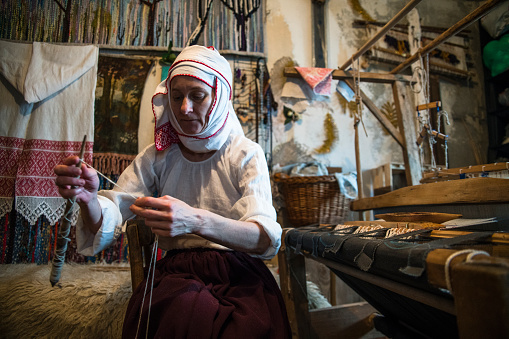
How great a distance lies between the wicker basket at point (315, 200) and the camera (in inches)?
96.7

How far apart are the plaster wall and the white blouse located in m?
1.77

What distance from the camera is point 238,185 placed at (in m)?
1.27

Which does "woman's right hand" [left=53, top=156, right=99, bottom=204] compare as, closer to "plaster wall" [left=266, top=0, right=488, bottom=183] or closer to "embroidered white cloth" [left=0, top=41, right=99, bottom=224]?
"embroidered white cloth" [left=0, top=41, right=99, bottom=224]

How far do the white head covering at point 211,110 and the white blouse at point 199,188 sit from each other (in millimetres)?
65

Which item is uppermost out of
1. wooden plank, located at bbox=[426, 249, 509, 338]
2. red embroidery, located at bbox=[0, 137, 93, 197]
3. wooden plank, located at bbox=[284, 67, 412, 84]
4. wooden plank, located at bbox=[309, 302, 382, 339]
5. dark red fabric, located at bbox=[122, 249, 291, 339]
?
wooden plank, located at bbox=[284, 67, 412, 84]

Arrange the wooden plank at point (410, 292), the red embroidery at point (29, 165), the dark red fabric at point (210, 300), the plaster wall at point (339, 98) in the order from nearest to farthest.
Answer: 1. the wooden plank at point (410, 292)
2. the dark red fabric at point (210, 300)
3. the red embroidery at point (29, 165)
4. the plaster wall at point (339, 98)

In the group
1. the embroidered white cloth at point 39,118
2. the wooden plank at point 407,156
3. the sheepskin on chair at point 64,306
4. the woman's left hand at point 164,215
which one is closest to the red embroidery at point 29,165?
the embroidered white cloth at point 39,118

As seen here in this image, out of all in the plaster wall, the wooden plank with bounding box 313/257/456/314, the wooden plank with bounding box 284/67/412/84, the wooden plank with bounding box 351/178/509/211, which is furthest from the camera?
the plaster wall

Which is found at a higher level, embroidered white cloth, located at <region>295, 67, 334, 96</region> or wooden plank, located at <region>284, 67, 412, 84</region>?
embroidered white cloth, located at <region>295, 67, 334, 96</region>

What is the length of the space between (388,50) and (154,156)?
3104mm

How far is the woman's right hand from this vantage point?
94cm

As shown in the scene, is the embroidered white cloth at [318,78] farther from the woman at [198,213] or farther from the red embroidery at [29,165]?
the red embroidery at [29,165]

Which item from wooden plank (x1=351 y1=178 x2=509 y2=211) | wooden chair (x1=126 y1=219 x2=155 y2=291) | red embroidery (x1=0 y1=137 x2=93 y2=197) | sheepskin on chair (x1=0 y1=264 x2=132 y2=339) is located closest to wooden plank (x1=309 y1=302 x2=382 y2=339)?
wooden plank (x1=351 y1=178 x2=509 y2=211)

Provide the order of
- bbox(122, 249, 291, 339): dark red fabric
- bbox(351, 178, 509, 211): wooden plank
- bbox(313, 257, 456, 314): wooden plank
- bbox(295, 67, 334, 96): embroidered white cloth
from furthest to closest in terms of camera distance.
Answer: bbox(295, 67, 334, 96): embroidered white cloth < bbox(351, 178, 509, 211): wooden plank < bbox(122, 249, 291, 339): dark red fabric < bbox(313, 257, 456, 314): wooden plank
